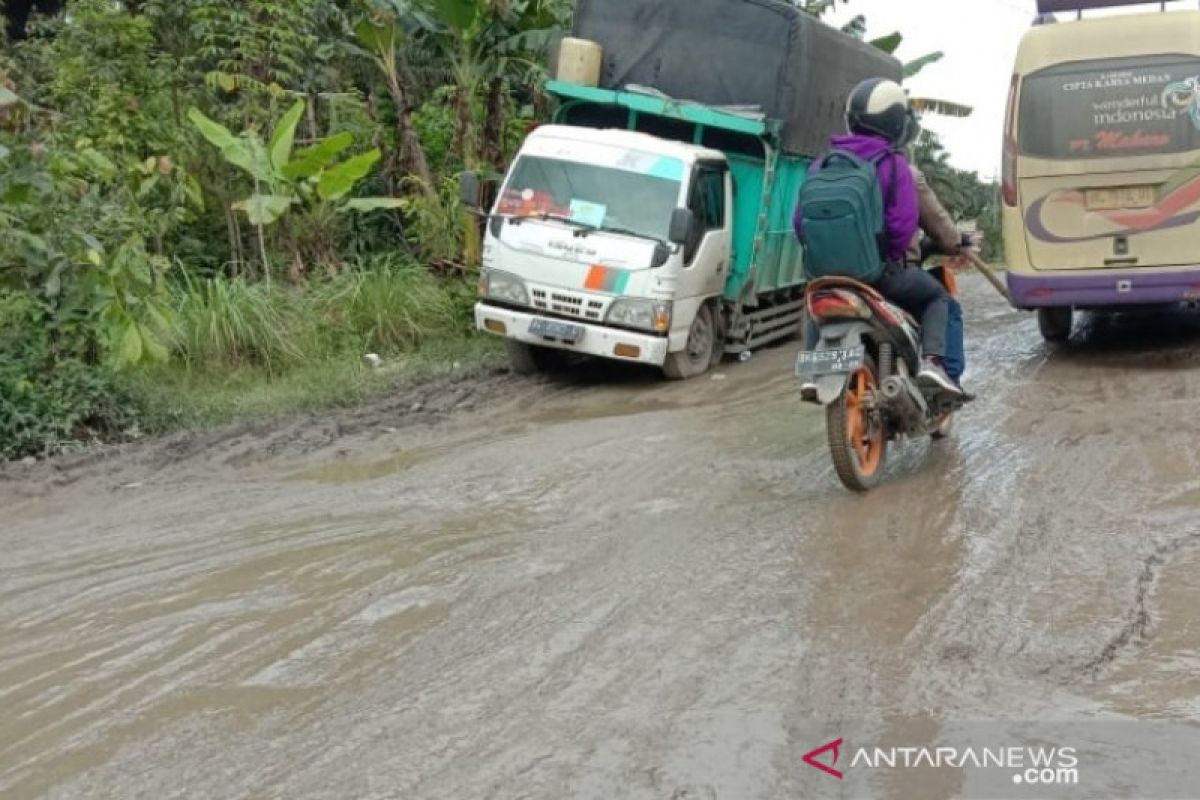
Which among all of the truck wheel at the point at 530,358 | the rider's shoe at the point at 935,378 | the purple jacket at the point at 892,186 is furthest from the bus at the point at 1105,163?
the truck wheel at the point at 530,358

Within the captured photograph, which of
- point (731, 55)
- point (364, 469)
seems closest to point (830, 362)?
point (364, 469)

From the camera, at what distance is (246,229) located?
1391 centimetres

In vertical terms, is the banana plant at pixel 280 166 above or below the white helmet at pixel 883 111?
below

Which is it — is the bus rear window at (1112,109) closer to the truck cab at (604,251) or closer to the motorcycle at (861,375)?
the truck cab at (604,251)

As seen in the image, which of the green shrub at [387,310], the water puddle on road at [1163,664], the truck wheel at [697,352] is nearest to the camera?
the water puddle on road at [1163,664]

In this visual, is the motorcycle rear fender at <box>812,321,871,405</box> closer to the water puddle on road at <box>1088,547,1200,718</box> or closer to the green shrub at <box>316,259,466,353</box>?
A: the water puddle on road at <box>1088,547,1200,718</box>

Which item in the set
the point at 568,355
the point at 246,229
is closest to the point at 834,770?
the point at 568,355

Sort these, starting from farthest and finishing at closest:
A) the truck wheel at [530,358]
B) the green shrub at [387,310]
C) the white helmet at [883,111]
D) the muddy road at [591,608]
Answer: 1. the green shrub at [387,310]
2. the truck wheel at [530,358]
3. the white helmet at [883,111]
4. the muddy road at [591,608]

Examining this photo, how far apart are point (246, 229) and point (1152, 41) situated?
9.31 metres

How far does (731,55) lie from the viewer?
1184cm

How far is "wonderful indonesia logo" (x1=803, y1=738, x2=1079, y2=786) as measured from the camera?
335 cm

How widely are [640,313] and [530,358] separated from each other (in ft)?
4.13

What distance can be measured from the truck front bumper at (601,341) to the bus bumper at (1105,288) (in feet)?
9.12

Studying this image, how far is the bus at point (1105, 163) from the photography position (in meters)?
9.27
